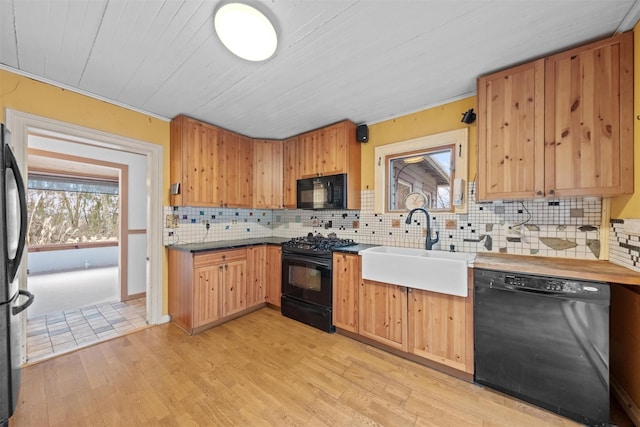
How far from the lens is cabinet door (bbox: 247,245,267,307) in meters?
3.03

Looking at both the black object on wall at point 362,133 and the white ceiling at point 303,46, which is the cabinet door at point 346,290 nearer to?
the black object on wall at point 362,133

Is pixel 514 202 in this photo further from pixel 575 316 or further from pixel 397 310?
pixel 397 310

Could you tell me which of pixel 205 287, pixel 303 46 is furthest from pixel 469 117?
pixel 205 287

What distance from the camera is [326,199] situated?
9.55ft

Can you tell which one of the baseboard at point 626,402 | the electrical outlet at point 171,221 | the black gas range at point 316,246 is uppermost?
the electrical outlet at point 171,221

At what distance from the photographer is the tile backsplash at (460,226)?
72.6 inches

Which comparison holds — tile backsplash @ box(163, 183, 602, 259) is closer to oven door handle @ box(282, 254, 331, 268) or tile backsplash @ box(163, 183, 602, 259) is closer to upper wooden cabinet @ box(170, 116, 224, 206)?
upper wooden cabinet @ box(170, 116, 224, 206)

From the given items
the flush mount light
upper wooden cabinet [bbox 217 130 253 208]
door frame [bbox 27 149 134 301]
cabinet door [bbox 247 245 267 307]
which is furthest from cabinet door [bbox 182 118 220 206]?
door frame [bbox 27 149 134 301]

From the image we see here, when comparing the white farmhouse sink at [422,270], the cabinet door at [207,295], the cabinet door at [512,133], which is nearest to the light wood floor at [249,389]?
the cabinet door at [207,295]

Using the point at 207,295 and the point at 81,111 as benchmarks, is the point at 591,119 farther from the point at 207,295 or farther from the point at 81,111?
the point at 81,111

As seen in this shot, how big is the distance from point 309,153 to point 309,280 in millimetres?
1645

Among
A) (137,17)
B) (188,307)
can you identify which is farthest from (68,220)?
(137,17)

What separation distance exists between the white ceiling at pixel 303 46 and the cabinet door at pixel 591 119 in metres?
0.15

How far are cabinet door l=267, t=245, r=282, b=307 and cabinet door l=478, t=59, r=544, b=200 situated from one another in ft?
7.63
